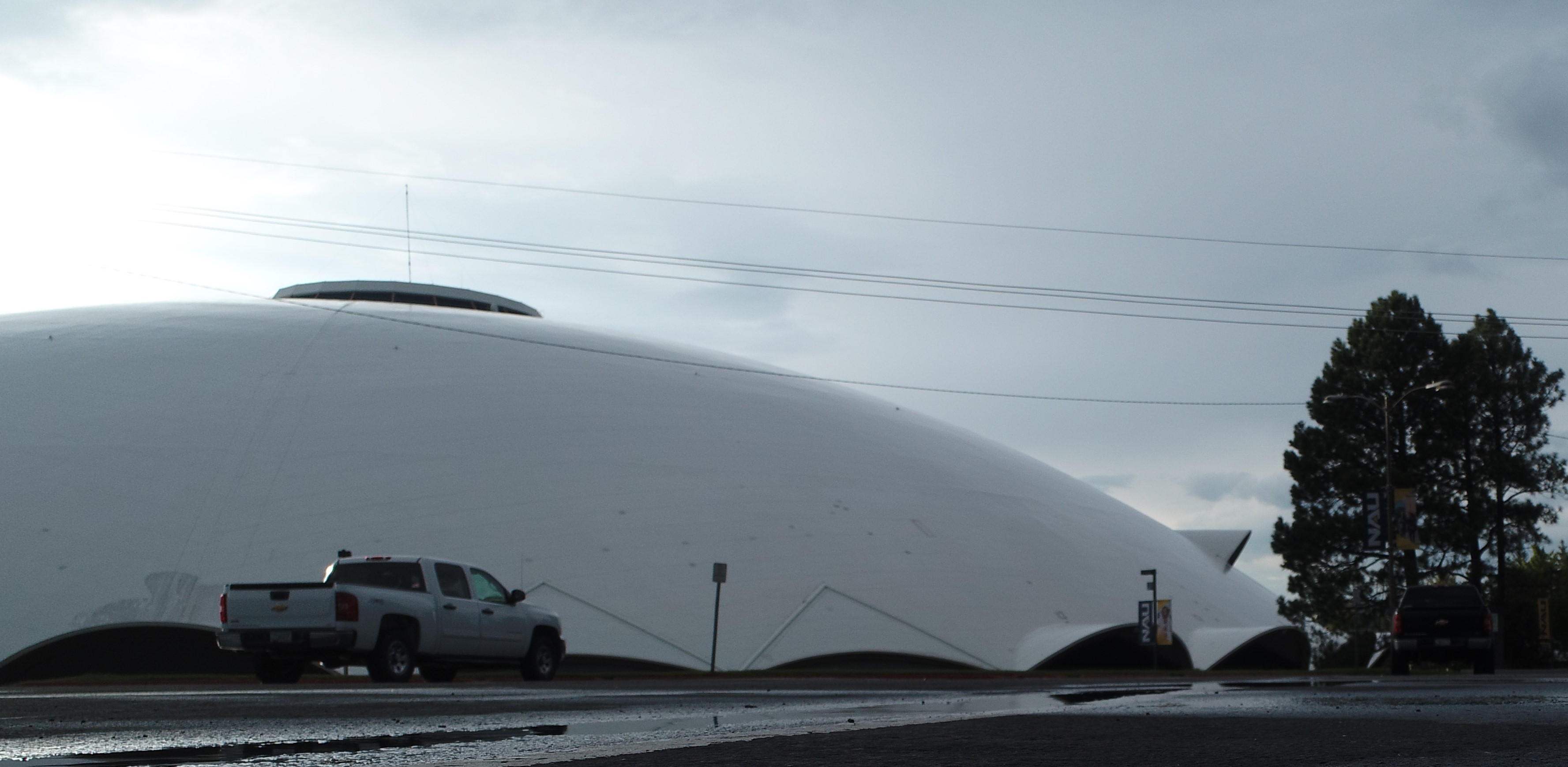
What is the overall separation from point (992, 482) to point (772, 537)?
8.79 metres

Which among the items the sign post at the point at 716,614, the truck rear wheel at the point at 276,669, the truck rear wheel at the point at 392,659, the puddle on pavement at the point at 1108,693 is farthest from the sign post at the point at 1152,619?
the truck rear wheel at the point at 276,669

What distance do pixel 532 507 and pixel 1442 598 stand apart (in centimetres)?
1709

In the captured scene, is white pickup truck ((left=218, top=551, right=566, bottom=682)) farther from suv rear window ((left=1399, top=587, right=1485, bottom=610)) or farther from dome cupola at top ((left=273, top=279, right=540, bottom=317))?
dome cupola at top ((left=273, top=279, right=540, bottom=317))

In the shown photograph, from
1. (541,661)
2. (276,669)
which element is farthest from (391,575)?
(541,661)

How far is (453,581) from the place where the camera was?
1725cm

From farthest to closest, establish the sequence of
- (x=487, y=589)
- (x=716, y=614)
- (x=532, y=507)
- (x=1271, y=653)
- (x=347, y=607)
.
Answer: (x=1271, y=653), (x=532, y=507), (x=716, y=614), (x=487, y=589), (x=347, y=607)

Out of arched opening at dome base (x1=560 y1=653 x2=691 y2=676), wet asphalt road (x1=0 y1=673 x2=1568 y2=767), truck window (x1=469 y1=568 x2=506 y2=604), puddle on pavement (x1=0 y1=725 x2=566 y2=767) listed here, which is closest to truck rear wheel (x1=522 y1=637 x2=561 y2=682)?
truck window (x1=469 y1=568 x2=506 y2=604)

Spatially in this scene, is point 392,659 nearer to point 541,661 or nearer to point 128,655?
point 541,661

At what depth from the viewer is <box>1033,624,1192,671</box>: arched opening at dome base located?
28359 millimetres

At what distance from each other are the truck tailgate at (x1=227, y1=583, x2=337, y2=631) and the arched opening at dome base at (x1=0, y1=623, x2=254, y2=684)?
7.73 metres

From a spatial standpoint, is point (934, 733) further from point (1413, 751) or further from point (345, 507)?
point (345, 507)

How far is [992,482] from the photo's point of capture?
3431cm

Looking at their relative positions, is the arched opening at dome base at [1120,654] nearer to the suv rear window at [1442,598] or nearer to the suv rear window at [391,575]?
the suv rear window at [1442,598]

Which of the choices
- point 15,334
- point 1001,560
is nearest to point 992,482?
point 1001,560
